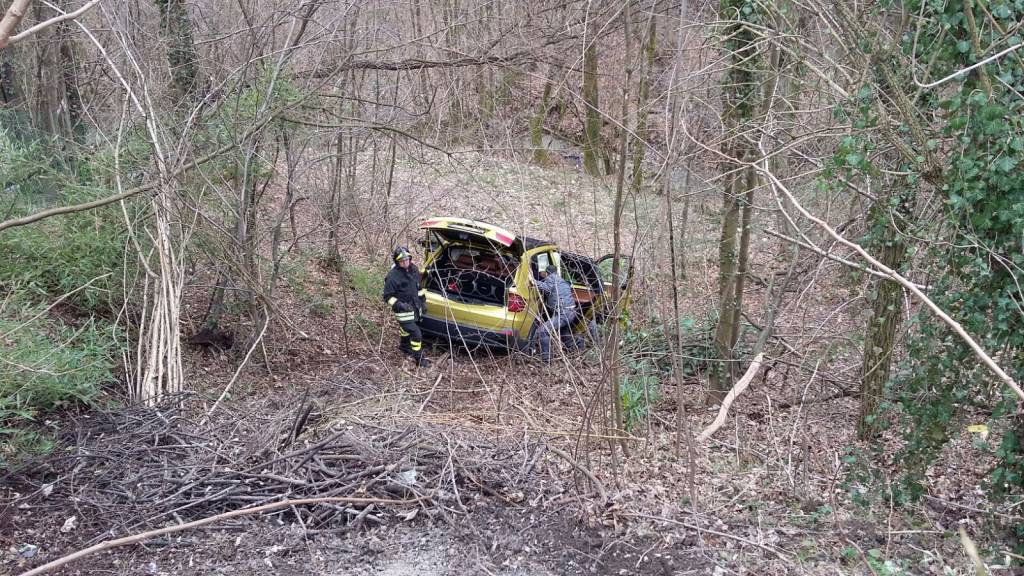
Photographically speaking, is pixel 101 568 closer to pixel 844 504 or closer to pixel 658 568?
pixel 658 568

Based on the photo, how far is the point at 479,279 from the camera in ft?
31.6

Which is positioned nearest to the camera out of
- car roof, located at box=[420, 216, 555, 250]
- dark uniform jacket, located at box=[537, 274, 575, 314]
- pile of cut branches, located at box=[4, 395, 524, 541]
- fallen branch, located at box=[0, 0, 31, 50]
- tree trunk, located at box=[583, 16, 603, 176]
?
fallen branch, located at box=[0, 0, 31, 50]

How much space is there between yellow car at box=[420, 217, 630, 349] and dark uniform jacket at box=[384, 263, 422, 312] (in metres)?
0.27

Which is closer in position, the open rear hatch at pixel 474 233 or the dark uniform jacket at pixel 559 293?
the dark uniform jacket at pixel 559 293

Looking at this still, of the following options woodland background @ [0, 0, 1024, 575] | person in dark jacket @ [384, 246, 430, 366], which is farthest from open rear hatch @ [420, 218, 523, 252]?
woodland background @ [0, 0, 1024, 575]

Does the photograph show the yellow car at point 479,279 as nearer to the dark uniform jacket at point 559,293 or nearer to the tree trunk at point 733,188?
the dark uniform jacket at point 559,293

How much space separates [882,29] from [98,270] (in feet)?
24.7

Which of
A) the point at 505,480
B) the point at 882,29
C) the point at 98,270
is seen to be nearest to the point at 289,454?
the point at 505,480

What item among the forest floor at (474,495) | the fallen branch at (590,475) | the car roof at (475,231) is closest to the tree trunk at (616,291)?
the forest floor at (474,495)

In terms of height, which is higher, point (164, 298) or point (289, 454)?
point (164, 298)

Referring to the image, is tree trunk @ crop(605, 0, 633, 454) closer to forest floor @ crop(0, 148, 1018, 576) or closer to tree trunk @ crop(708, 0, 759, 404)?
forest floor @ crop(0, 148, 1018, 576)

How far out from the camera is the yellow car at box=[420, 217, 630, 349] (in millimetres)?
8773

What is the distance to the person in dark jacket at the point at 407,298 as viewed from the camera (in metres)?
9.12

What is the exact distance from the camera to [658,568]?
14.0 ft
